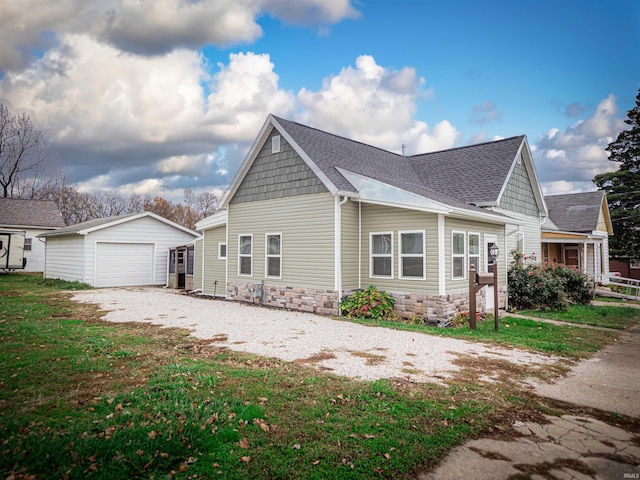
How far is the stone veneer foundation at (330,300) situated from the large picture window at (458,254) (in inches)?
24.3

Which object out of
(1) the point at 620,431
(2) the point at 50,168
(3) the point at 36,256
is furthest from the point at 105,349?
(2) the point at 50,168

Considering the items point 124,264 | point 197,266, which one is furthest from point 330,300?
point 124,264

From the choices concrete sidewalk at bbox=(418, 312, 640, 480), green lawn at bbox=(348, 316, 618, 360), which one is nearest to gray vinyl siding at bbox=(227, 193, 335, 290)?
green lawn at bbox=(348, 316, 618, 360)

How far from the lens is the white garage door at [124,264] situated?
20172 mm

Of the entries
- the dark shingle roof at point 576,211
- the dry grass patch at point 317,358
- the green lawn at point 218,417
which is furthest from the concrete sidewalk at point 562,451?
the dark shingle roof at point 576,211

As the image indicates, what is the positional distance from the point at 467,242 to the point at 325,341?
592 centimetres

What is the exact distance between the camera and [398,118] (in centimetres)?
1991

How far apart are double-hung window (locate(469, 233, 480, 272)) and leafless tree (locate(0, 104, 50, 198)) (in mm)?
A: 41255

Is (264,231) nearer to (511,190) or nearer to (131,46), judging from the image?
(131,46)

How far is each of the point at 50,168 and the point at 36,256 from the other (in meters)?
15.0

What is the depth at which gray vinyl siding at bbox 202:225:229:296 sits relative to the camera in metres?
16.4

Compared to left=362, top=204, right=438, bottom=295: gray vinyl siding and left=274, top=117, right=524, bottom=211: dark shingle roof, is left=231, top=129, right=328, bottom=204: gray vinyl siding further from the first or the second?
left=362, top=204, right=438, bottom=295: gray vinyl siding

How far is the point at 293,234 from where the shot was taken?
516 inches

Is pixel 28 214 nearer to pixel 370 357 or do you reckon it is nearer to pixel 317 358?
pixel 317 358
